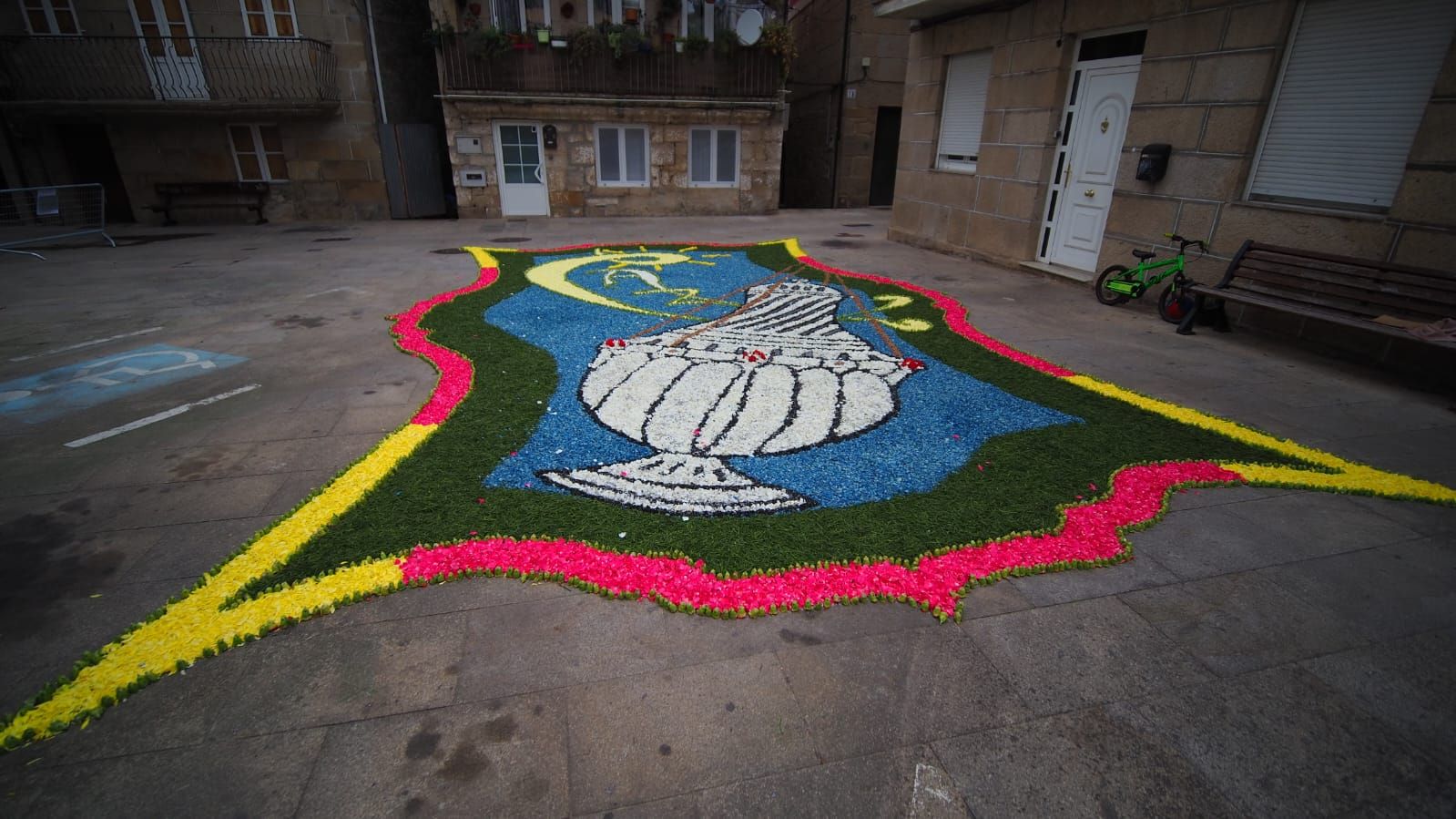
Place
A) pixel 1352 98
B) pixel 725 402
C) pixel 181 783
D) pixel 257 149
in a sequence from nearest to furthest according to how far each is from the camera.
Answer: pixel 181 783
pixel 725 402
pixel 1352 98
pixel 257 149

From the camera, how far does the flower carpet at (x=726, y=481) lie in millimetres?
2791

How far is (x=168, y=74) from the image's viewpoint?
562 inches

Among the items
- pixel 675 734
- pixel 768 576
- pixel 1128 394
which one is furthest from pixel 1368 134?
pixel 675 734

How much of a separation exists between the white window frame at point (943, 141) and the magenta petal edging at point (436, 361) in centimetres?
823

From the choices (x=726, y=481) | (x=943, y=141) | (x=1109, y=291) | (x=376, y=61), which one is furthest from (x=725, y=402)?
(x=376, y=61)

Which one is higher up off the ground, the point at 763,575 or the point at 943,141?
the point at 943,141

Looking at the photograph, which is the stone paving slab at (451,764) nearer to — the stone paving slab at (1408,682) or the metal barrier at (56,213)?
the stone paving slab at (1408,682)

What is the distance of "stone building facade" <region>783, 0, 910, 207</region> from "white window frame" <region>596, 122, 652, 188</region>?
6.21 m

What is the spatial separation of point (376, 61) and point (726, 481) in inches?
645

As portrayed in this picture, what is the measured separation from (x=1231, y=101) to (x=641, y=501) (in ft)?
24.5

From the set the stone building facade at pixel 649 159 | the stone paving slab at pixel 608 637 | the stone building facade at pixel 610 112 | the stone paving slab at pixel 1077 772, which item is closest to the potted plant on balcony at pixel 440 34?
the stone building facade at pixel 610 112

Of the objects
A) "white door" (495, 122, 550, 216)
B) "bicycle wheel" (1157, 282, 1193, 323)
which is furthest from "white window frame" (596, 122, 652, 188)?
"bicycle wheel" (1157, 282, 1193, 323)

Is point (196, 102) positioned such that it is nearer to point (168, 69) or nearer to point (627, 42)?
point (168, 69)

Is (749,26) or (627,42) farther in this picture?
(749,26)
